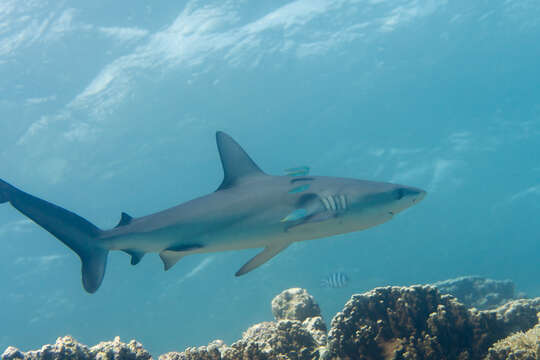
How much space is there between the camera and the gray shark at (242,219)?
10.5 feet

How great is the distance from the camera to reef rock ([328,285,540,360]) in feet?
11.3

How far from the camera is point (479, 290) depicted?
1297 centimetres

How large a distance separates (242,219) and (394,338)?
206 cm

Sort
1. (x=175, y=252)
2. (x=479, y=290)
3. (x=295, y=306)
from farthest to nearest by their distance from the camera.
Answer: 1. (x=479, y=290)
2. (x=295, y=306)
3. (x=175, y=252)

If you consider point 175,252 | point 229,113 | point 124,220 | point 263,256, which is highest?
point 229,113

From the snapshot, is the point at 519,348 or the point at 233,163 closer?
the point at 519,348

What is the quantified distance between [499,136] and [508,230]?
70.0 feet

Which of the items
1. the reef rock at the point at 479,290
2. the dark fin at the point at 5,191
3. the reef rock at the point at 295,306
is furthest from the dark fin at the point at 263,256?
the reef rock at the point at 479,290

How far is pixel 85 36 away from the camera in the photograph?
18.5m

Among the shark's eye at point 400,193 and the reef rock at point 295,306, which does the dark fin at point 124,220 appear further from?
the reef rock at point 295,306

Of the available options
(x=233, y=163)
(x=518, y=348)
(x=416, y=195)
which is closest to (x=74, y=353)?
(x=233, y=163)

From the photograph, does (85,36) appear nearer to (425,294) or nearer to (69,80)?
(69,80)

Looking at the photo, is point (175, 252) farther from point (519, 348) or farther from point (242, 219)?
point (519, 348)

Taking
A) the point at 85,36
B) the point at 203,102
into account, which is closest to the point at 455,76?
the point at 203,102
